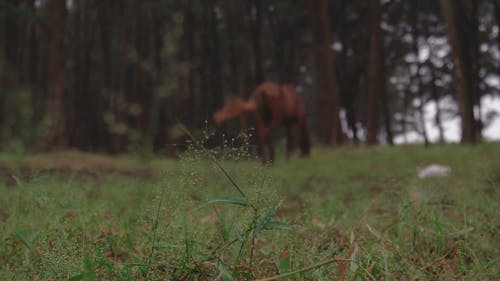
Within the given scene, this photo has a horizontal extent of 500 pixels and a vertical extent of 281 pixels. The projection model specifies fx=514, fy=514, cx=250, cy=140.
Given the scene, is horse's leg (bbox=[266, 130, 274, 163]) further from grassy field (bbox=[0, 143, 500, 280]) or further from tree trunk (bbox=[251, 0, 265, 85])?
grassy field (bbox=[0, 143, 500, 280])

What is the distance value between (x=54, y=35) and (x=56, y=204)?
33.4 ft

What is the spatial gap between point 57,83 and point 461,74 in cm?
879

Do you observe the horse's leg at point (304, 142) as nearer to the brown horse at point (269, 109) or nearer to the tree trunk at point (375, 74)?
the brown horse at point (269, 109)

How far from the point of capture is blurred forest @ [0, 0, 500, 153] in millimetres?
11469

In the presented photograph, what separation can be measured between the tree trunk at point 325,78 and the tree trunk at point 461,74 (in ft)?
10.5

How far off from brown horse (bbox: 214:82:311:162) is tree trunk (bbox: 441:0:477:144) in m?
3.47

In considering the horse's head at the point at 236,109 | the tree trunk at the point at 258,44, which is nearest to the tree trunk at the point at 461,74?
the horse's head at the point at 236,109

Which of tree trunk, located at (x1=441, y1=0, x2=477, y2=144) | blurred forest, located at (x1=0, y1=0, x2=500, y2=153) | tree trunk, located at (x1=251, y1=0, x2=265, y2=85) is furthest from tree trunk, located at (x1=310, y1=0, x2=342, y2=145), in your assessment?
tree trunk, located at (x1=441, y1=0, x2=477, y2=144)

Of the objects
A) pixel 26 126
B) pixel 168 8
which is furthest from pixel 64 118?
pixel 168 8

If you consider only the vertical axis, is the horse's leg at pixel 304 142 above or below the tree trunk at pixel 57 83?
below

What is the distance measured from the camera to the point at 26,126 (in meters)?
11.6

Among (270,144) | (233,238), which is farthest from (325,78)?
(233,238)

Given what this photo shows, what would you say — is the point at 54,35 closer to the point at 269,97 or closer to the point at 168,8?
the point at 269,97

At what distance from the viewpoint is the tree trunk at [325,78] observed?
13656 millimetres
